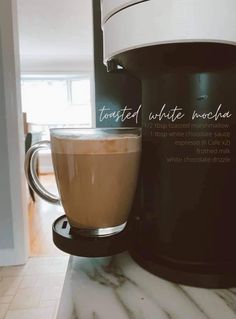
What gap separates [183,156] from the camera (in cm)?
40

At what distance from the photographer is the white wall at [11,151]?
1756 millimetres

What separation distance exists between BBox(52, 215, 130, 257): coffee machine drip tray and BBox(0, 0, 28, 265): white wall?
59.4 inches

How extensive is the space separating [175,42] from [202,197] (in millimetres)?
208

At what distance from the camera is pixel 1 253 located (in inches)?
74.0

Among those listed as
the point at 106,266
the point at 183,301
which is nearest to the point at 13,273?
the point at 106,266

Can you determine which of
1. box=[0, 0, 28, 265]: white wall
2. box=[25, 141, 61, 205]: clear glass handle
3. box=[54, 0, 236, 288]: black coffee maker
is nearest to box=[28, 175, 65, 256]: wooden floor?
box=[0, 0, 28, 265]: white wall

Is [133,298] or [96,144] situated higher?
[96,144]

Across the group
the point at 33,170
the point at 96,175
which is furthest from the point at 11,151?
the point at 96,175

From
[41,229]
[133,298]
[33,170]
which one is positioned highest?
[33,170]

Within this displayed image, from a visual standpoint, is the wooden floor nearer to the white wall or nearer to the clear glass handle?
the white wall

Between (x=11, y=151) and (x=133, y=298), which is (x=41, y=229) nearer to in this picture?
(x=11, y=151)

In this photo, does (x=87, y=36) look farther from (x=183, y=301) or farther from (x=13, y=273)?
(x=183, y=301)

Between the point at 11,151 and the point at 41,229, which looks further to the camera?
the point at 41,229

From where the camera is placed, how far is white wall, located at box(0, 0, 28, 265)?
5.76ft
